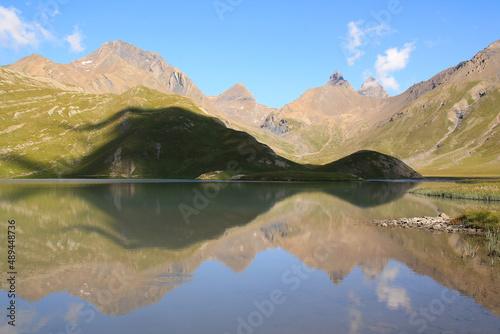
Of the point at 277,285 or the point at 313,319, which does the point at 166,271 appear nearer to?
the point at 277,285

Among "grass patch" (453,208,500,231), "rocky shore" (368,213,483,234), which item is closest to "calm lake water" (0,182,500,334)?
"rocky shore" (368,213,483,234)

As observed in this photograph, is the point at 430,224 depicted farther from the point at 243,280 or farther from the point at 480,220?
the point at 243,280

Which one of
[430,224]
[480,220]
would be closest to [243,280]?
[430,224]

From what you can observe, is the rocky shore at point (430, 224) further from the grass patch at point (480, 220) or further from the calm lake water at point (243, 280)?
the calm lake water at point (243, 280)

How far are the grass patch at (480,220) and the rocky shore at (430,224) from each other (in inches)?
32.2

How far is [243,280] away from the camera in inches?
987

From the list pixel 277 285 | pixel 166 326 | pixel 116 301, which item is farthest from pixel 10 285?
pixel 277 285

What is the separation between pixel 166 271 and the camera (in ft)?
87.8

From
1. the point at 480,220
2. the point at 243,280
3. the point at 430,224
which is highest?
the point at 243,280

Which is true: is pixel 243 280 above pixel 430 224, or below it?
above

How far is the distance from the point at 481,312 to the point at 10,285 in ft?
88.2

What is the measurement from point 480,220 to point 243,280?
35159 millimetres

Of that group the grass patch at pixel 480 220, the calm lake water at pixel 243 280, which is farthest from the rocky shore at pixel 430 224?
the calm lake water at pixel 243 280

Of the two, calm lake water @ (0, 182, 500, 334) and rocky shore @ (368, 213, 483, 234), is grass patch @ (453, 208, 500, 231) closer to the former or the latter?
rocky shore @ (368, 213, 483, 234)
